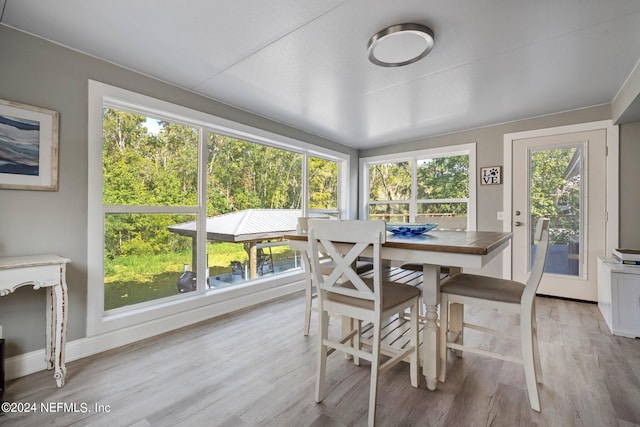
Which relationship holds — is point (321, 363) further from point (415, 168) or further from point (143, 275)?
point (415, 168)

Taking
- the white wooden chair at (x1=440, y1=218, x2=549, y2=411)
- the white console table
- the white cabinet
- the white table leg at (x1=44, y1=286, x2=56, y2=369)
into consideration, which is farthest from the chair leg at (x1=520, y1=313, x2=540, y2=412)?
the white table leg at (x1=44, y1=286, x2=56, y2=369)

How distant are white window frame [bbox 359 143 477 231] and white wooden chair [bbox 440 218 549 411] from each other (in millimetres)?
2308

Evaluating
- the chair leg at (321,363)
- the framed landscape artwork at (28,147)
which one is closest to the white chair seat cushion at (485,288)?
the chair leg at (321,363)

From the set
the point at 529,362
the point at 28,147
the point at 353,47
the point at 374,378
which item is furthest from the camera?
the point at 353,47

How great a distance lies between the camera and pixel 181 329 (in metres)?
2.59

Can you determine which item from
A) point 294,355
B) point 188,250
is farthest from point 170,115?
point 294,355

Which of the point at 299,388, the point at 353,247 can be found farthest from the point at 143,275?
the point at 353,247

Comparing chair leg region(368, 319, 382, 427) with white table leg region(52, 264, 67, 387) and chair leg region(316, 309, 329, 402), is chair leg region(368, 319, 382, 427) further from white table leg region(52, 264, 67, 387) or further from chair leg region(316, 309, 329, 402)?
white table leg region(52, 264, 67, 387)

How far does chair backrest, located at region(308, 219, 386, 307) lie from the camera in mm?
1378

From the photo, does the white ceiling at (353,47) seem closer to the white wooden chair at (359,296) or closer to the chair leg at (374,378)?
the white wooden chair at (359,296)

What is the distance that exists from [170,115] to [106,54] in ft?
2.01

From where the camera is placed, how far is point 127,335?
2.30 meters

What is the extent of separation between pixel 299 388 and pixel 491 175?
3.53 meters

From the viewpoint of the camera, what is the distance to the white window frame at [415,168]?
154 inches
